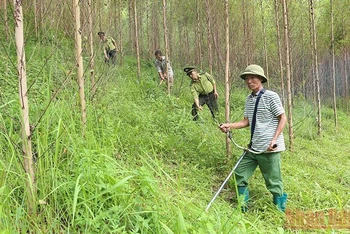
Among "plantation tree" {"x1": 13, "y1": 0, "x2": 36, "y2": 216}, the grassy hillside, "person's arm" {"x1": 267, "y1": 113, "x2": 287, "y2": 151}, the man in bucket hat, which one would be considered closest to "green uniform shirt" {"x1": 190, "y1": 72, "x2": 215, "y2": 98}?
the grassy hillside

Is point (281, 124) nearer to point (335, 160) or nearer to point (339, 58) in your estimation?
point (335, 160)

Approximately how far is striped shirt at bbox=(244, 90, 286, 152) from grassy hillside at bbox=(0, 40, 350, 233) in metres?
0.64

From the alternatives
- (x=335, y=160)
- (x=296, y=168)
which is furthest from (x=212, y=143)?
(x=335, y=160)

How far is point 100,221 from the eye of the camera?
6.26 feet

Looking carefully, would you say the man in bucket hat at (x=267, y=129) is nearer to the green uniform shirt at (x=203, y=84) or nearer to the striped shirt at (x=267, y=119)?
the striped shirt at (x=267, y=119)

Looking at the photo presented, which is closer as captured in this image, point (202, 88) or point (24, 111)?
point (24, 111)

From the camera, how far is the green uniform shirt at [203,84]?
17.8 feet

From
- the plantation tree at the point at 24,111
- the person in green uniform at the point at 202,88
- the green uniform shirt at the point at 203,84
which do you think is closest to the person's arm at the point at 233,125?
the plantation tree at the point at 24,111

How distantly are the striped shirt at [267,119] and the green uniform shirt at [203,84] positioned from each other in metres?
2.37

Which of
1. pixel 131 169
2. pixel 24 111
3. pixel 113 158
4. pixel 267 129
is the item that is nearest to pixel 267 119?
pixel 267 129

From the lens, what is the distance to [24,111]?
1619mm

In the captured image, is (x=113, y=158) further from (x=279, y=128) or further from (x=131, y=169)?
(x=279, y=128)

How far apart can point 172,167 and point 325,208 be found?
166 centimetres

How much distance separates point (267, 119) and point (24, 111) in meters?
2.15
